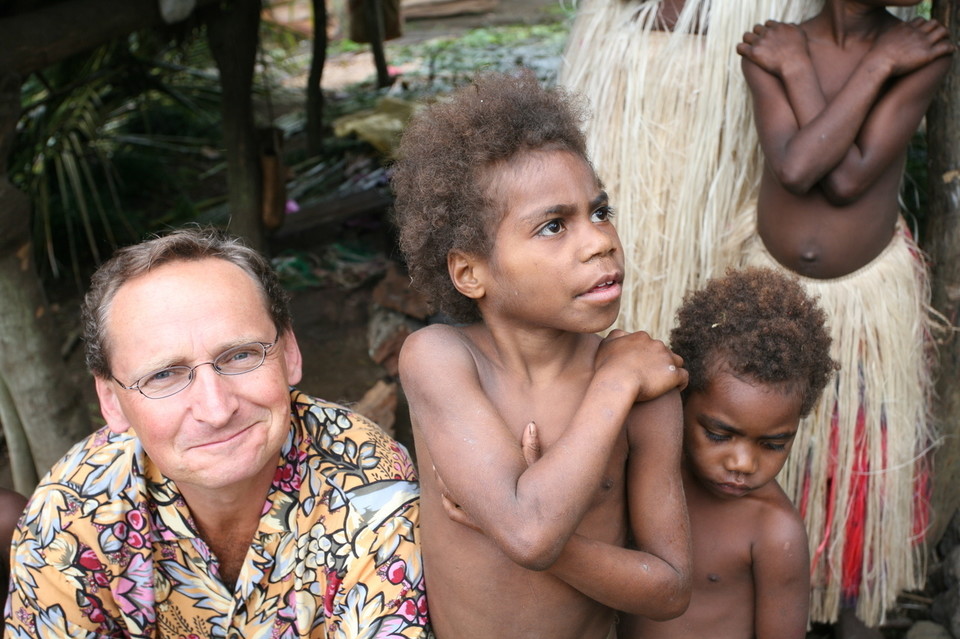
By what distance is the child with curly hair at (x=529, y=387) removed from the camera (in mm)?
1452

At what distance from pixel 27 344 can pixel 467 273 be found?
1.78 m

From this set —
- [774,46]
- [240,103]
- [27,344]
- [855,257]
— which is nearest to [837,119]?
[774,46]

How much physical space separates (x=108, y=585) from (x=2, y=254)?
1257mm

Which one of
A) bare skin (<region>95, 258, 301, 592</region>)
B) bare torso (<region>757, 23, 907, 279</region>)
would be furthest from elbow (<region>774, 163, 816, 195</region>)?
bare skin (<region>95, 258, 301, 592</region>)

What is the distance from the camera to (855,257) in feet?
7.93

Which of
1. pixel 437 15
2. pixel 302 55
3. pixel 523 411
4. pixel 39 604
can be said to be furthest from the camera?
pixel 437 15

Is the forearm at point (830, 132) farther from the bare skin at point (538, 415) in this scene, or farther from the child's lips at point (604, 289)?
the child's lips at point (604, 289)

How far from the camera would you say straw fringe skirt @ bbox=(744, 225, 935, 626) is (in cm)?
246

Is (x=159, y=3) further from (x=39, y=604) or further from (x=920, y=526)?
(x=920, y=526)

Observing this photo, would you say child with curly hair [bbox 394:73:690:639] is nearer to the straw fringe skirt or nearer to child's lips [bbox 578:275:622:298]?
child's lips [bbox 578:275:622:298]

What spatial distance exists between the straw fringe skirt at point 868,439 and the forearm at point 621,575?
1138 millimetres

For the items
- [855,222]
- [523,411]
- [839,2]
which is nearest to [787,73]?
[839,2]

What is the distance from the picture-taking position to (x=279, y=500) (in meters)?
1.84

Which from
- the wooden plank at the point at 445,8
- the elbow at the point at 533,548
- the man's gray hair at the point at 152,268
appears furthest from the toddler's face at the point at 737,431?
the wooden plank at the point at 445,8
